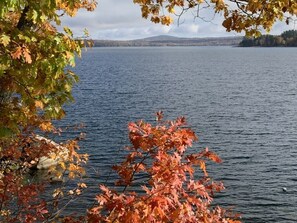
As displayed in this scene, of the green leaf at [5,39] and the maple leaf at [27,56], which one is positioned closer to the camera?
the green leaf at [5,39]

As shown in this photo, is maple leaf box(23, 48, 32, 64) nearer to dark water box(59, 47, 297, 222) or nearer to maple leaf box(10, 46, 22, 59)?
maple leaf box(10, 46, 22, 59)

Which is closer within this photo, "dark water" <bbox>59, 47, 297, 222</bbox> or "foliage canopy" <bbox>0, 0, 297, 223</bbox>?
"foliage canopy" <bbox>0, 0, 297, 223</bbox>

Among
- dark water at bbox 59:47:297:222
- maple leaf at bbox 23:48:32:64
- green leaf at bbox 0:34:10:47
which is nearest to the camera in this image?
green leaf at bbox 0:34:10:47

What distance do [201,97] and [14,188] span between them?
5412cm

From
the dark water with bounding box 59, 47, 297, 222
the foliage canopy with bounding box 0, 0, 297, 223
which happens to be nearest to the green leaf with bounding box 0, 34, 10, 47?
the foliage canopy with bounding box 0, 0, 297, 223

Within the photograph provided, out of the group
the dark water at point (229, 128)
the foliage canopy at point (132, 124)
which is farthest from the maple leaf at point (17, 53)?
the dark water at point (229, 128)

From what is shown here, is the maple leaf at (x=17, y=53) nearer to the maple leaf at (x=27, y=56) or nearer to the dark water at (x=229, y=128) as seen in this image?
the maple leaf at (x=27, y=56)

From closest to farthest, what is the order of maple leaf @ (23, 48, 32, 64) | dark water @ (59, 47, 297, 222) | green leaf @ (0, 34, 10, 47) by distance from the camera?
green leaf @ (0, 34, 10, 47)
maple leaf @ (23, 48, 32, 64)
dark water @ (59, 47, 297, 222)

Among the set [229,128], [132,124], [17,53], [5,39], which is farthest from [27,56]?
[229,128]

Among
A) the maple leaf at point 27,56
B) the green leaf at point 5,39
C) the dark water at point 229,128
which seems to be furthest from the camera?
the dark water at point 229,128

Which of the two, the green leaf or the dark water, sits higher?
the green leaf

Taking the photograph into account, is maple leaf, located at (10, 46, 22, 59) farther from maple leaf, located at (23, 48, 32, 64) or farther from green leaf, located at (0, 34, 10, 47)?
green leaf, located at (0, 34, 10, 47)

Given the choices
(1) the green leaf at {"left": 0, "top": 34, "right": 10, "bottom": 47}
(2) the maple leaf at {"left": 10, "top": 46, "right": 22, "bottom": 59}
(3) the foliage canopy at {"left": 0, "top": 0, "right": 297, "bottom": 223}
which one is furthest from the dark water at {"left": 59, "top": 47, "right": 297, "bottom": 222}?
(1) the green leaf at {"left": 0, "top": 34, "right": 10, "bottom": 47}

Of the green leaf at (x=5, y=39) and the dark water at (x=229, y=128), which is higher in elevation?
the green leaf at (x=5, y=39)
